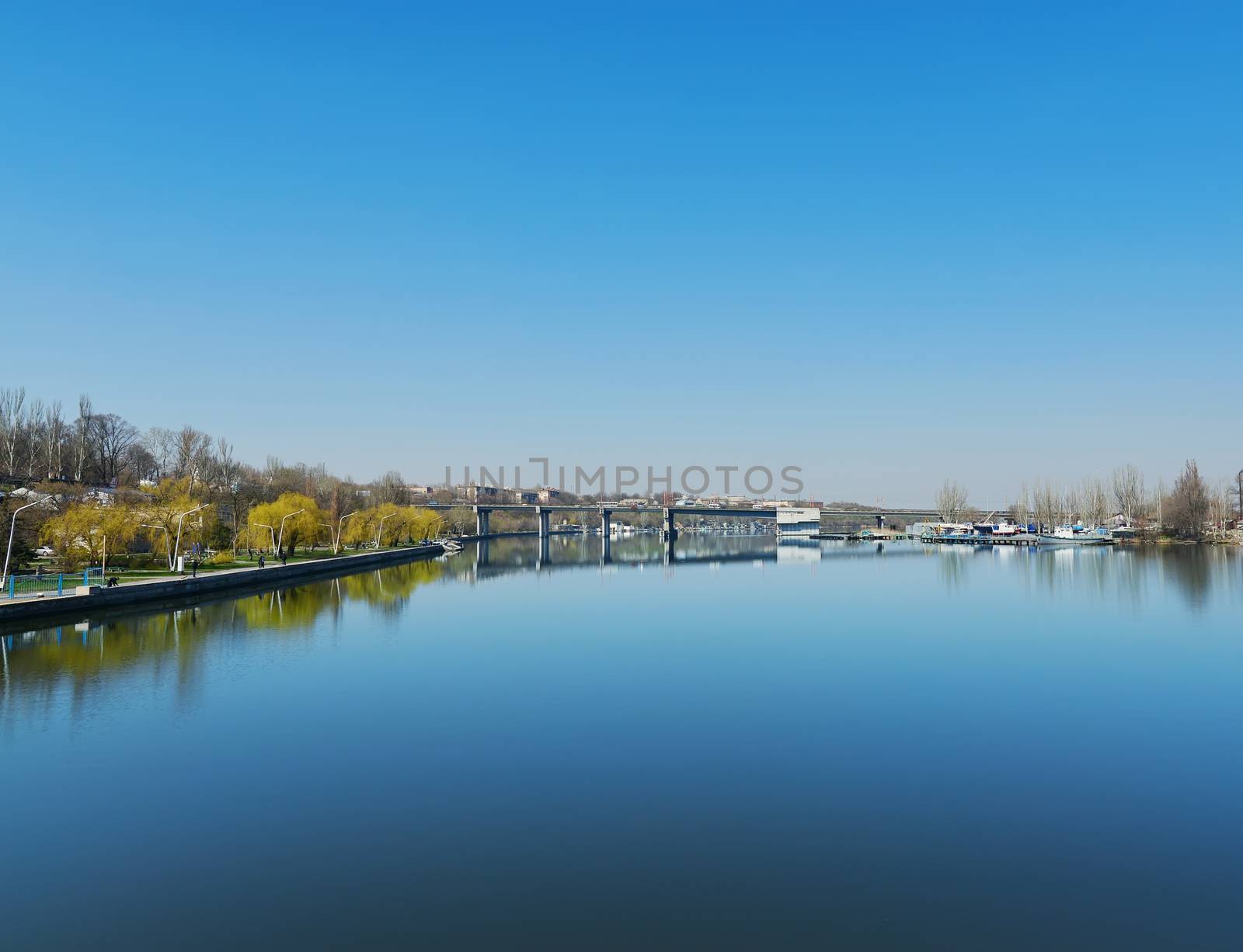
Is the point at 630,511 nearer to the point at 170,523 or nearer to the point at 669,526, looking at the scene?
the point at 669,526

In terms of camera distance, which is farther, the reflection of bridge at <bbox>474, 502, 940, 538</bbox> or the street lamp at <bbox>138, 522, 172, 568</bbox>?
the reflection of bridge at <bbox>474, 502, 940, 538</bbox>

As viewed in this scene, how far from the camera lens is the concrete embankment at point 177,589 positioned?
75.2ft

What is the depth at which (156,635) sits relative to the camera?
71.4 ft

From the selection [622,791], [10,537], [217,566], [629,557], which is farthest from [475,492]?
[622,791]

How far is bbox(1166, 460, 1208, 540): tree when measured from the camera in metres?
79.6

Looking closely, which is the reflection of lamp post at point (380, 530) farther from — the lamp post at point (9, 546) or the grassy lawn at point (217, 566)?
the lamp post at point (9, 546)

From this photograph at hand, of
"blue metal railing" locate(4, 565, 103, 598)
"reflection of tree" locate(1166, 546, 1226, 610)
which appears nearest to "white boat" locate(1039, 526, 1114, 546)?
"reflection of tree" locate(1166, 546, 1226, 610)

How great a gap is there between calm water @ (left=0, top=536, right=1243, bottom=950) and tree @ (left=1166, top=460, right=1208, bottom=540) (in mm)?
69314

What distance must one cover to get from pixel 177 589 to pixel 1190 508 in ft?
293

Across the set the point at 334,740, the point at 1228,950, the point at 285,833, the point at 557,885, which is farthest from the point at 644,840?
the point at 334,740

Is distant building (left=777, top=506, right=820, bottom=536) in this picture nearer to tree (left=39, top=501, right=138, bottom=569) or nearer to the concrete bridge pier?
the concrete bridge pier

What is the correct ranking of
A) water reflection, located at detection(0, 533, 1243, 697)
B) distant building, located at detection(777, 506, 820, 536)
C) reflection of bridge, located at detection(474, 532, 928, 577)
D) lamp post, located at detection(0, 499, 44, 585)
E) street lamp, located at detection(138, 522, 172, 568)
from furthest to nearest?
distant building, located at detection(777, 506, 820, 536) < reflection of bridge, located at detection(474, 532, 928, 577) < street lamp, located at detection(138, 522, 172, 568) < lamp post, located at detection(0, 499, 44, 585) < water reflection, located at detection(0, 533, 1243, 697)

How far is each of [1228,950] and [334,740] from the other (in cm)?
1090

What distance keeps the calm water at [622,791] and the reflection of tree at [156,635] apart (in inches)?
6.8
